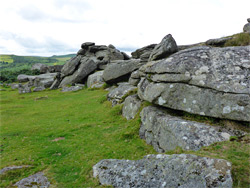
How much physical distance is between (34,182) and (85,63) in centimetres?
5144

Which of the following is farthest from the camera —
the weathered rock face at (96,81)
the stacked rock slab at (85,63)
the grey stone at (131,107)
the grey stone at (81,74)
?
the stacked rock slab at (85,63)

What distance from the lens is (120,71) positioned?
137 ft

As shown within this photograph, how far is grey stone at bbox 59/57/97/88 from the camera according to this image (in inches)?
2260

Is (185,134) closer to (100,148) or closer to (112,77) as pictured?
(100,148)

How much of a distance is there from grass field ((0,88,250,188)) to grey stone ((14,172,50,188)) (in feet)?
1.24

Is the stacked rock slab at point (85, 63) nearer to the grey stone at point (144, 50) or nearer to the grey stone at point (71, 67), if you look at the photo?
the grey stone at point (71, 67)

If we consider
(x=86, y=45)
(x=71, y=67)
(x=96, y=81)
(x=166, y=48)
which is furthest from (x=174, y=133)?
(x=86, y=45)

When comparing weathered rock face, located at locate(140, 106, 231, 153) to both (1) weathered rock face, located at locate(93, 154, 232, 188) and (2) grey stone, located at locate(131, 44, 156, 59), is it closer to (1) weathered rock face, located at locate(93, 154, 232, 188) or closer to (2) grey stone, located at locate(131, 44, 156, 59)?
(1) weathered rock face, located at locate(93, 154, 232, 188)

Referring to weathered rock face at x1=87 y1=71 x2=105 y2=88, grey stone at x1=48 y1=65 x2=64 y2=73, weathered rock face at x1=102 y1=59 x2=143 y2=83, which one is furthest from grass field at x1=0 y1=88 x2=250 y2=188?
grey stone at x1=48 y1=65 x2=64 y2=73

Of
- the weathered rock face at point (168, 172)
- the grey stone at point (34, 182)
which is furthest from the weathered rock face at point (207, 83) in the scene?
the grey stone at point (34, 182)

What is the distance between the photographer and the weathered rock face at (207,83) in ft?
37.7

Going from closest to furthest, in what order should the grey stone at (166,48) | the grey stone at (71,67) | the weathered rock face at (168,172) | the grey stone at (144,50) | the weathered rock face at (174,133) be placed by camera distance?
the weathered rock face at (168,172), the weathered rock face at (174,133), the grey stone at (166,48), the grey stone at (144,50), the grey stone at (71,67)

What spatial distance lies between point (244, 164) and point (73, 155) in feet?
40.3

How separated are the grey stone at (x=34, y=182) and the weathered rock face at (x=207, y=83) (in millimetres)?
10485
